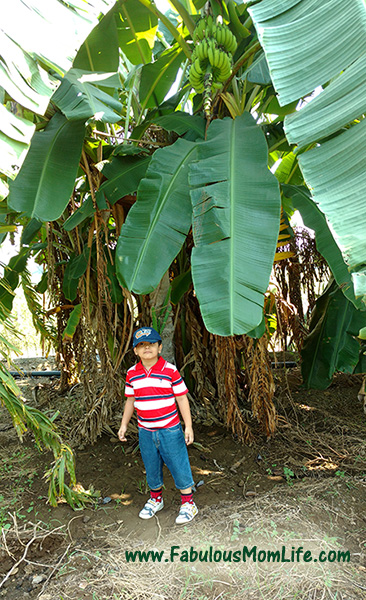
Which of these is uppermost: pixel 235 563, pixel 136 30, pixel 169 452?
pixel 136 30

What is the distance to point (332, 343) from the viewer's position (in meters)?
3.72

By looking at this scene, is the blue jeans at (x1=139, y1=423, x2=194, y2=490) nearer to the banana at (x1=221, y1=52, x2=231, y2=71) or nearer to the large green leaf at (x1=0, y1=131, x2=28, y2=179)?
the large green leaf at (x1=0, y1=131, x2=28, y2=179)

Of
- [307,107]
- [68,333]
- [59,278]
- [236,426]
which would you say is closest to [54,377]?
[59,278]

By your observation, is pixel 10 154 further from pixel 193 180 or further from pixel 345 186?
pixel 345 186

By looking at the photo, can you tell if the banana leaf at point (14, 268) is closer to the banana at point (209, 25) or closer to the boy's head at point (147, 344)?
A: the boy's head at point (147, 344)

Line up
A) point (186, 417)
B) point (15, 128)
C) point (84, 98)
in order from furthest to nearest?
point (186, 417) → point (84, 98) → point (15, 128)

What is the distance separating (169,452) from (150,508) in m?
0.45

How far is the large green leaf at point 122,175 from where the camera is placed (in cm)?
286

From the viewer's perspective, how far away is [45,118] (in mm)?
2867

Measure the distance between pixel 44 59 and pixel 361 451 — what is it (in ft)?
11.8

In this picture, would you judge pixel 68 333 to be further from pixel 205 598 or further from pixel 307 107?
pixel 307 107

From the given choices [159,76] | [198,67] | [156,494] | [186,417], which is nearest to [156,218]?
[198,67]

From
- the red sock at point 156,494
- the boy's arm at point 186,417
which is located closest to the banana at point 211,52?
the boy's arm at point 186,417

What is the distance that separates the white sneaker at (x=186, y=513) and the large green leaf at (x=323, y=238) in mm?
1622
